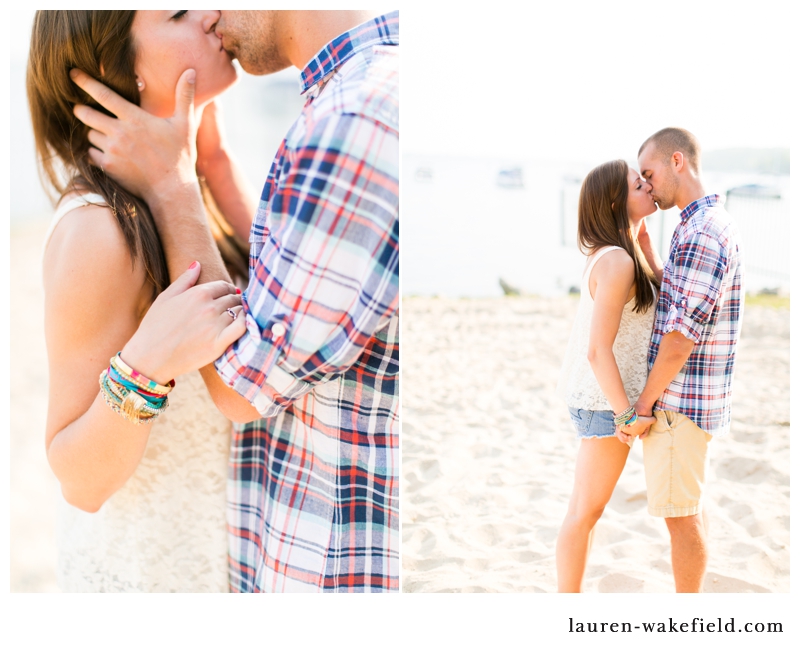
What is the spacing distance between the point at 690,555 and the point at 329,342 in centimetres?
146

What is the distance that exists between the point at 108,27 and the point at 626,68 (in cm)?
155

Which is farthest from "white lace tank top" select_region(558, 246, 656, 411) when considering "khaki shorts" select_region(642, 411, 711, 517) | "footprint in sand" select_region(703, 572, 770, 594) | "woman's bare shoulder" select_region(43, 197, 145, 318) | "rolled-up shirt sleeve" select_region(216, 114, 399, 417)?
"woman's bare shoulder" select_region(43, 197, 145, 318)

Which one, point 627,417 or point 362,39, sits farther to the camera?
point 627,417

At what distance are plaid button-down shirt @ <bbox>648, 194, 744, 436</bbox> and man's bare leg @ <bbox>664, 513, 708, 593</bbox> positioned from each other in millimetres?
319

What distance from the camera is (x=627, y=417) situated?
1.90m

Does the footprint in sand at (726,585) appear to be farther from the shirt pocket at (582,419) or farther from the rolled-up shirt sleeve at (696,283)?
the rolled-up shirt sleeve at (696,283)

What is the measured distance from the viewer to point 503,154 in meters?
3.66

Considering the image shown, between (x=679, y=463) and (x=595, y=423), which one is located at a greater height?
(x=595, y=423)

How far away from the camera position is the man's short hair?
180 centimetres

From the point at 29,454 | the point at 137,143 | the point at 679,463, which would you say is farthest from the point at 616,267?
the point at 29,454

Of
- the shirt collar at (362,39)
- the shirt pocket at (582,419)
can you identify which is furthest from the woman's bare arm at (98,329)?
the shirt pocket at (582,419)

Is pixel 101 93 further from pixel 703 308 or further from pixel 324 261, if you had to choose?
pixel 703 308

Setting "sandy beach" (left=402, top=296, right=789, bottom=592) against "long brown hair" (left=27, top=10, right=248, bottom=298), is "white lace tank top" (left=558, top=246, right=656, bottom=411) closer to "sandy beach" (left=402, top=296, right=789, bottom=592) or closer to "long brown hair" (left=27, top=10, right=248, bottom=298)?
"sandy beach" (left=402, top=296, right=789, bottom=592)

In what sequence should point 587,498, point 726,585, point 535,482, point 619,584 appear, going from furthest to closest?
point 535,482 → point 619,584 → point 726,585 → point 587,498
